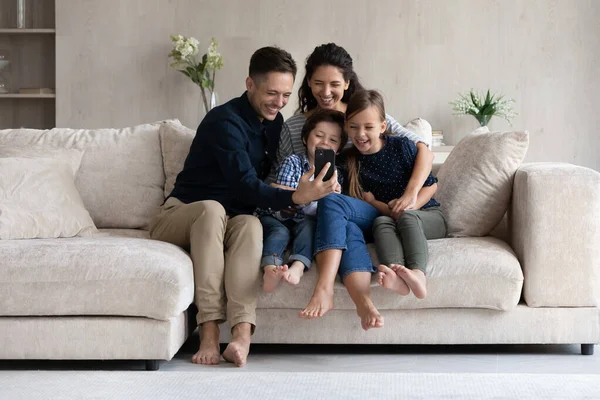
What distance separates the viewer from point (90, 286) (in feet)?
8.19

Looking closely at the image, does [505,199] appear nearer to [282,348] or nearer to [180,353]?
[282,348]

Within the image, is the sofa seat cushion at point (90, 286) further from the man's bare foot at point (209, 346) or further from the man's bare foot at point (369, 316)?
the man's bare foot at point (369, 316)

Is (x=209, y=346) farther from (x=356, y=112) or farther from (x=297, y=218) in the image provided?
(x=356, y=112)

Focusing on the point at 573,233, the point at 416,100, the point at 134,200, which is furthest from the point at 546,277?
the point at 416,100

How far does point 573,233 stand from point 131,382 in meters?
1.50

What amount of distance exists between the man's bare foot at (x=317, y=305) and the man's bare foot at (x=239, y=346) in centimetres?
18

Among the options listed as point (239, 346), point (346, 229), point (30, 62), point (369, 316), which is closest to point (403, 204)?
point (346, 229)

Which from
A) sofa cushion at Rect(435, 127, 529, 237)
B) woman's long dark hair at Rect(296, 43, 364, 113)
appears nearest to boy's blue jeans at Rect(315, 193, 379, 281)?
sofa cushion at Rect(435, 127, 529, 237)

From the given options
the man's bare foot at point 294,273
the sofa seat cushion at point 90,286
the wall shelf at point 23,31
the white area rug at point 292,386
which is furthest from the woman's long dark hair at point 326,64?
the wall shelf at point 23,31

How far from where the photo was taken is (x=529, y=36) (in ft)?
18.8

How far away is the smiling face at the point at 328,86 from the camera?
10.4 ft

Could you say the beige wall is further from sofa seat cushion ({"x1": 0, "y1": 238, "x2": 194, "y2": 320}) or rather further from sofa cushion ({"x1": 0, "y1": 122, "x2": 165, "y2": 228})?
sofa seat cushion ({"x1": 0, "y1": 238, "x2": 194, "y2": 320})

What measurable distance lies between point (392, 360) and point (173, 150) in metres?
1.28

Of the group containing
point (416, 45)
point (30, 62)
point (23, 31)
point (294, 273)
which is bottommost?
point (294, 273)
